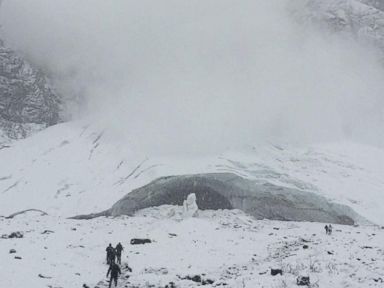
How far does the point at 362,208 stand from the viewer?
42.1 metres

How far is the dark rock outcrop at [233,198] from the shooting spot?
4338 centimetres

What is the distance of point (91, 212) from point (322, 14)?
4961 centimetres

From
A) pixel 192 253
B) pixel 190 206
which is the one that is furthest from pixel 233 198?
pixel 192 253

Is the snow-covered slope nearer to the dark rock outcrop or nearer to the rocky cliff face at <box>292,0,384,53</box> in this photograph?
the dark rock outcrop

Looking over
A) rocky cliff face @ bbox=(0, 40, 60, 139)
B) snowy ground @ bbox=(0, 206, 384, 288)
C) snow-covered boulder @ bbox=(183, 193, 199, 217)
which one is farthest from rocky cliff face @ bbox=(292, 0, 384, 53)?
snowy ground @ bbox=(0, 206, 384, 288)

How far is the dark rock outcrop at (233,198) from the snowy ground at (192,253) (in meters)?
5.10

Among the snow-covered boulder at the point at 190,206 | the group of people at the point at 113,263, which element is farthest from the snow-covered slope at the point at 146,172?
the group of people at the point at 113,263

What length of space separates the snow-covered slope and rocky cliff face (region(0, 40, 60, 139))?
18632 millimetres

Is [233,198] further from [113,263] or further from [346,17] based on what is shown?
[346,17]

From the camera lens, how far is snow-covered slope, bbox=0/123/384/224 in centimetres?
4456

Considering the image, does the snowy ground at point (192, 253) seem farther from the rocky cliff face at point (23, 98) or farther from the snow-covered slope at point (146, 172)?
the rocky cliff face at point (23, 98)

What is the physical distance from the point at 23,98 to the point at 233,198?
47359 millimetres

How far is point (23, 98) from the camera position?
263ft

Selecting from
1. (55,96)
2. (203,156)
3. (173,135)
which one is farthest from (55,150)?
(55,96)
